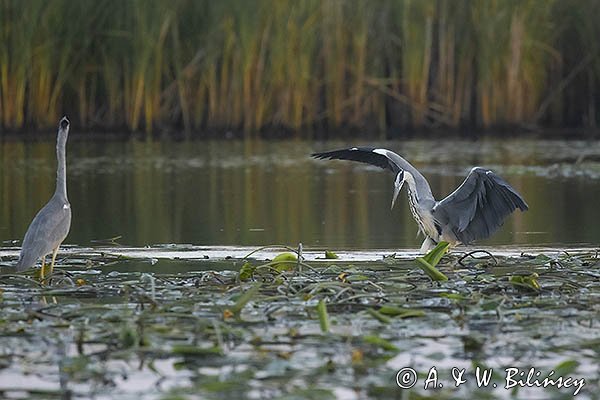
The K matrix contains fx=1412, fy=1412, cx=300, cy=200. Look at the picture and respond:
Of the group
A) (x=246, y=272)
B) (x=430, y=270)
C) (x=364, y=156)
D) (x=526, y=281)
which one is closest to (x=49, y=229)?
(x=246, y=272)

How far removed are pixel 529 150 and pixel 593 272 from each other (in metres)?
10.2

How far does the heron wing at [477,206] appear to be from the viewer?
25.1 feet

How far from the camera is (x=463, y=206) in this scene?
7.88m

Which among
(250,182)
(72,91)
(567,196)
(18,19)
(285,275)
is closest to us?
(285,275)

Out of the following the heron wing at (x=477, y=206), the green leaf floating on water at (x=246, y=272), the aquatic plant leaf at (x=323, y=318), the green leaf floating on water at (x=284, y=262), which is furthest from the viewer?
the heron wing at (x=477, y=206)

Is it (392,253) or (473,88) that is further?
(473,88)

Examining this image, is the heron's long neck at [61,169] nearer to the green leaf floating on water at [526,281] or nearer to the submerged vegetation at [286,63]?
the green leaf floating on water at [526,281]

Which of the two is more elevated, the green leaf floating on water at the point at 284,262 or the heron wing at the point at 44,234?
the heron wing at the point at 44,234

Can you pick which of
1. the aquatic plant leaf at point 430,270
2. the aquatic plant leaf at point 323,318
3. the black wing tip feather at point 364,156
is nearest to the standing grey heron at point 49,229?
the aquatic plant leaf at point 430,270

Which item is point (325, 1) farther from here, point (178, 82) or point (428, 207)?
point (428, 207)

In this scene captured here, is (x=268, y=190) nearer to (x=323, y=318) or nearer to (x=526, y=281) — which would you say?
(x=526, y=281)

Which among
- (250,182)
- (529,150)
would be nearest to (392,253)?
(250,182)

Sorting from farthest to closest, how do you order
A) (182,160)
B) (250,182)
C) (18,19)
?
(18,19)
(182,160)
(250,182)

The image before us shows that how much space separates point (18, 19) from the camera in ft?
57.4
